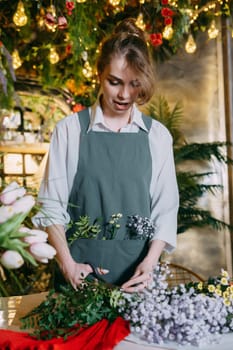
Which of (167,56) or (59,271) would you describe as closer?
(59,271)

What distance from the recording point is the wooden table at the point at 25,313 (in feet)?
4.52

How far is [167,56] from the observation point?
5344 mm

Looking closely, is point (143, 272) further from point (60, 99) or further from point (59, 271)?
point (60, 99)

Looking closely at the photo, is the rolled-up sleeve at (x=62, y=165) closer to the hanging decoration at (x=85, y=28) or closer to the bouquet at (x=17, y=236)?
the bouquet at (x=17, y=236)

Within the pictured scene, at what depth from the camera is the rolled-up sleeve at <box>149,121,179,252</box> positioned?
6.73ft

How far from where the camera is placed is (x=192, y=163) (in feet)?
17.3

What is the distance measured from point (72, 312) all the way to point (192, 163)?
386cm

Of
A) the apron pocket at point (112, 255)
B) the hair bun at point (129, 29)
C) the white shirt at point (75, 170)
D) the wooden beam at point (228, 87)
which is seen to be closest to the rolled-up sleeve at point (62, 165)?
the white shirt at point (75, 170)

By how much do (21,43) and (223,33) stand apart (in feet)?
6.17

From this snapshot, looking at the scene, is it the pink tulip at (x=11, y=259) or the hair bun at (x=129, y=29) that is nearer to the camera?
the pink tulip at (x=11, y=259)

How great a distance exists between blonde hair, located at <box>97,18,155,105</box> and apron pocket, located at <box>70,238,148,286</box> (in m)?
0.50

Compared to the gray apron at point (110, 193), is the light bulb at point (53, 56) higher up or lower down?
higher up

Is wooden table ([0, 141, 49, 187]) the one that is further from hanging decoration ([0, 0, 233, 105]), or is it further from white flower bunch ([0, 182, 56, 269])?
white flower bunch ([0, 182, 56, 269])

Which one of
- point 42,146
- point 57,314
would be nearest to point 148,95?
point 57,314
